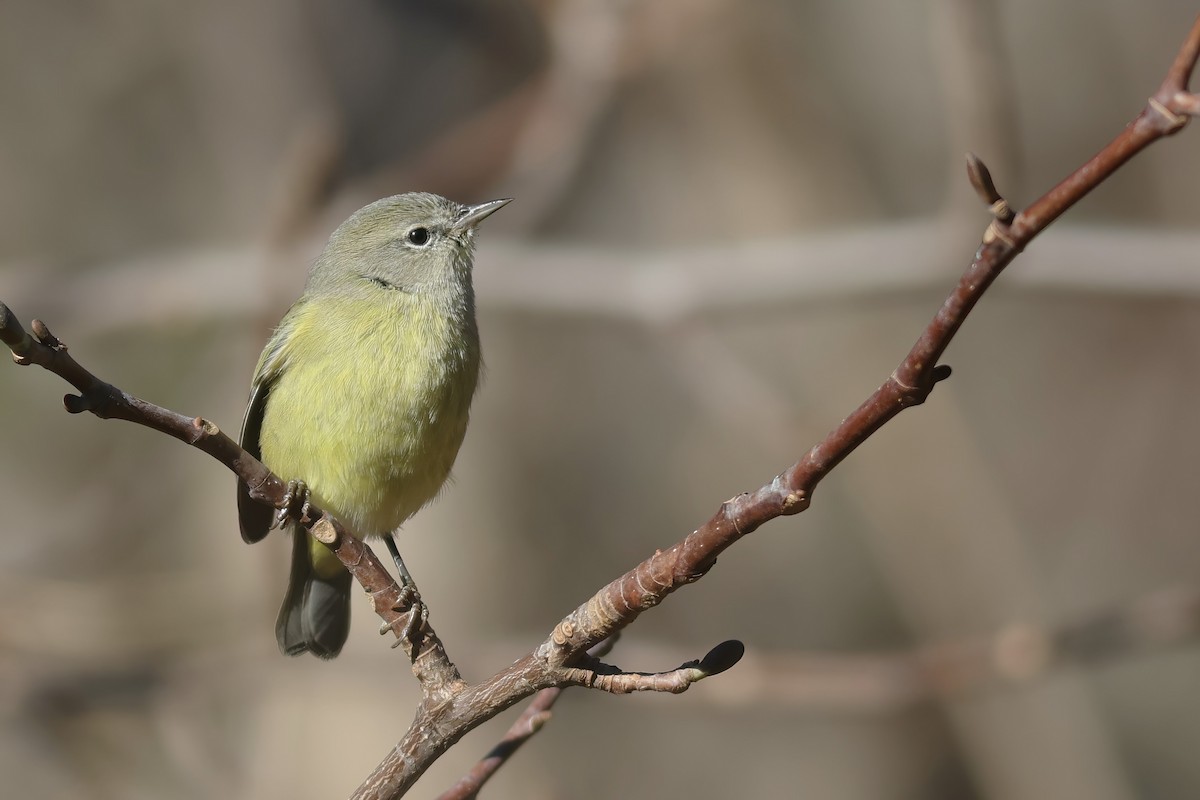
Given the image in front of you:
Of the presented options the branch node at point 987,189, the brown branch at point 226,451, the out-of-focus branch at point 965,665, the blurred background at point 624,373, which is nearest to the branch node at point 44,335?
the brown branch at point 226,451

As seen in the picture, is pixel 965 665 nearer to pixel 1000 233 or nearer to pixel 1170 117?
pixel 1000 233

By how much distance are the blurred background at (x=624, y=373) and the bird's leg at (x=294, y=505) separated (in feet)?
8.02

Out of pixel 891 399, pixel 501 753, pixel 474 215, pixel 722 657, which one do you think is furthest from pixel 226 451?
pixel 474 215

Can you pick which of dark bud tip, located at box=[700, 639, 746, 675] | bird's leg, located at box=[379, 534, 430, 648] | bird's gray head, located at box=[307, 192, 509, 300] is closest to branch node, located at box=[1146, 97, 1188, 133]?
dark bud tip, located at box=[700, 639, 746, 675]

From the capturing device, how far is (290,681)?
6.24 m

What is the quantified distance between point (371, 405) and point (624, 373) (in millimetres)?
4995

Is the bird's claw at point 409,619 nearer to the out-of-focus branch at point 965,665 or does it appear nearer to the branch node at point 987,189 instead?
the branch node at point 987,189

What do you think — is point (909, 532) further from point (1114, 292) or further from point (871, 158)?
point (871, 158)

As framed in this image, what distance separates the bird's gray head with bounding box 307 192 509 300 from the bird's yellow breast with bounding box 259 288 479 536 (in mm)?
238

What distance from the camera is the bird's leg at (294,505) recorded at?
9.48 ft

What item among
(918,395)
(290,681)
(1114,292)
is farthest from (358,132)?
(918,395)

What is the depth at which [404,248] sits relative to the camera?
4707 millimetres

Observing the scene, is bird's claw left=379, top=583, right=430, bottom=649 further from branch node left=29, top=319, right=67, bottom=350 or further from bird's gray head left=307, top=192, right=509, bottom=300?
bird's gray head left=307, top=192, right=509, bottom=300

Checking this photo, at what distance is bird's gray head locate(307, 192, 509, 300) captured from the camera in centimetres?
448
